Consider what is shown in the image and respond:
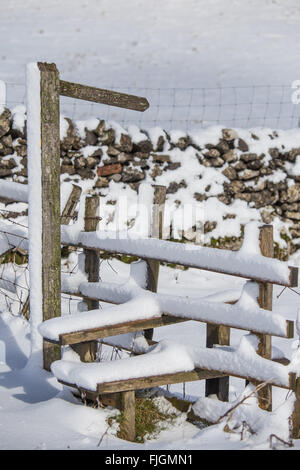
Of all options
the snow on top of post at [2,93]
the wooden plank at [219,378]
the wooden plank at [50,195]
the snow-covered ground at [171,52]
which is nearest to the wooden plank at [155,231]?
the wooden plank at [219,378]

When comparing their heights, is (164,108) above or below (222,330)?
above

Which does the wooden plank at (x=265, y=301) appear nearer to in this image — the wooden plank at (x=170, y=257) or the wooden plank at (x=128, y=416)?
the wooden plank at (x=170, y=257)

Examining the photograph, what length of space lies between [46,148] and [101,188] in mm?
4180

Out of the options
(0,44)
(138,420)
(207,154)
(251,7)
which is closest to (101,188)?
(207,154)

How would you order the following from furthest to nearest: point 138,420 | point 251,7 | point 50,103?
point 251,7 → point 50,103 → point 138,420

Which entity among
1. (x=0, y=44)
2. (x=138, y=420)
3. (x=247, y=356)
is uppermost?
(x=0, y=44)

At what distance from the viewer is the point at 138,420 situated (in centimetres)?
418

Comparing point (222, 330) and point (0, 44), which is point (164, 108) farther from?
point (222, 330)

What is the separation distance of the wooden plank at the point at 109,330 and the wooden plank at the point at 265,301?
25.9 inches

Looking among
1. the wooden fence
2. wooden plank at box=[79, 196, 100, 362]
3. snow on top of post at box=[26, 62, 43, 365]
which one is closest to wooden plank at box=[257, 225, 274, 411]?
the wooden fence

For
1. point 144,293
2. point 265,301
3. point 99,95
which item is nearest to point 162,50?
point 99,95

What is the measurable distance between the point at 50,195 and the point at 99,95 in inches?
30.0

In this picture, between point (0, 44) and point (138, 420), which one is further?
point (0, 44)

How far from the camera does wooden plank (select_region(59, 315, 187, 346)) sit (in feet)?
13.1
